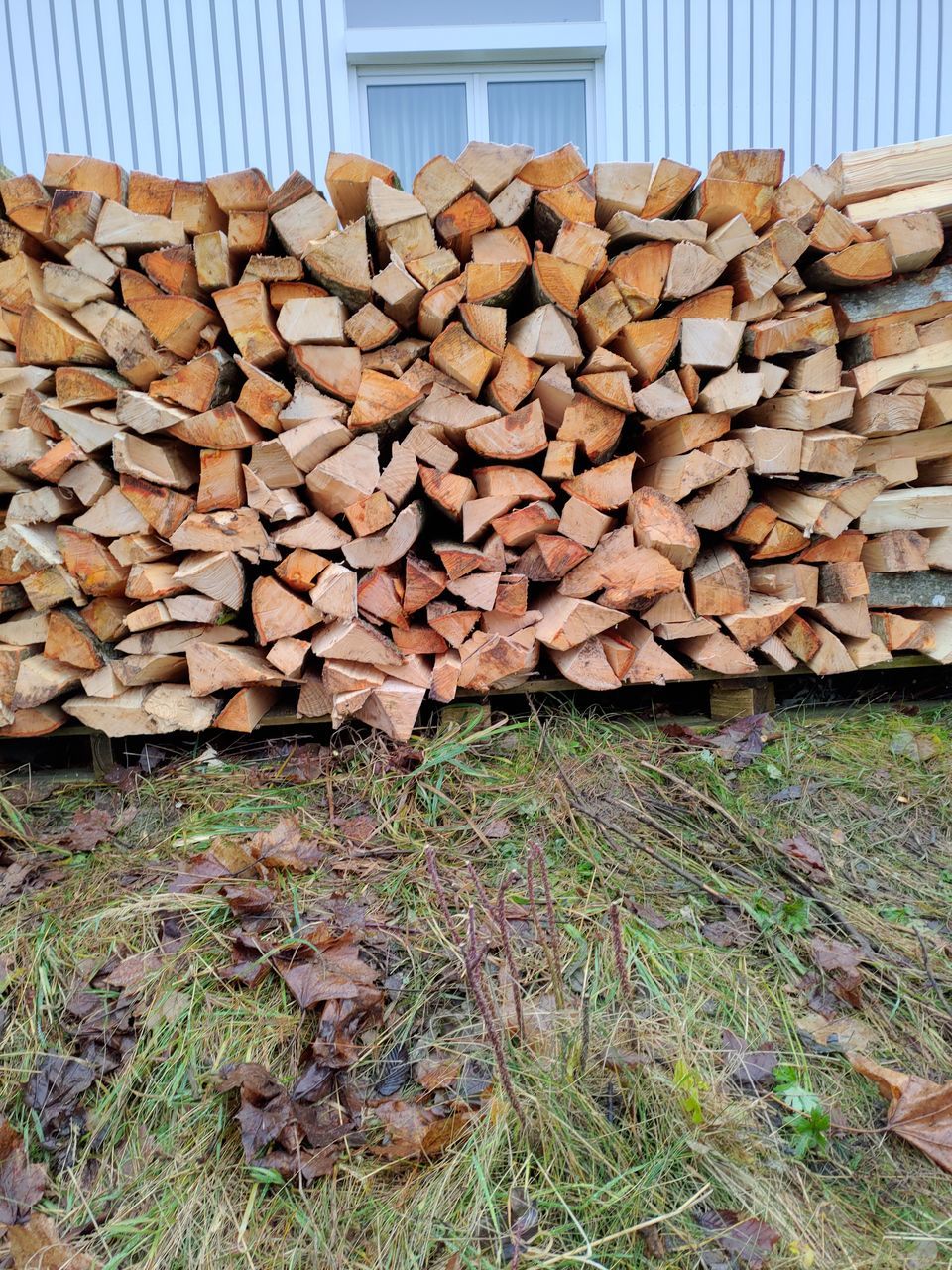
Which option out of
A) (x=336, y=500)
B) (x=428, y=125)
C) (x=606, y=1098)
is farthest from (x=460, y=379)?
(x=428, y=125)

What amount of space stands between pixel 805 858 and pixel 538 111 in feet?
15.4

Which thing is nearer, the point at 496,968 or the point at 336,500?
the point at 496,968

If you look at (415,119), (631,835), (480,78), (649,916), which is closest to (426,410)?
(631,835)

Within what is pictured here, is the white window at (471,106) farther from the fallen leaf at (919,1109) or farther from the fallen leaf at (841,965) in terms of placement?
the fallen leaf at (919,1109)

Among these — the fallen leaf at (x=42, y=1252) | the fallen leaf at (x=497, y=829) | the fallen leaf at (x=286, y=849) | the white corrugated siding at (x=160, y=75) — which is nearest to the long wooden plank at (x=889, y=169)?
the fallen leaf at (x=497, y=829)

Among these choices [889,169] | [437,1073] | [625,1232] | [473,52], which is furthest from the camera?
Answer: [473,52]

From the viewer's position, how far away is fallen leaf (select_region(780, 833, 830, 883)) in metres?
1.64

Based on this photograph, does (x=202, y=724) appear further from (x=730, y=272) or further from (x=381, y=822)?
(x=730, y=272)

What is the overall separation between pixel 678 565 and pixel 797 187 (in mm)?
1071

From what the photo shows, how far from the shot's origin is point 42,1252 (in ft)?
3.24

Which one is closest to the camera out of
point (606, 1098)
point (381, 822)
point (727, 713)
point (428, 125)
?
point (606, 1098)

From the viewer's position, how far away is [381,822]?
1.82 metres

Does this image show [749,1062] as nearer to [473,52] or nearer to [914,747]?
[914,747]

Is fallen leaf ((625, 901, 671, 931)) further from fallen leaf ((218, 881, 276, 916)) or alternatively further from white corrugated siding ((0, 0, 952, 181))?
white corrugated siding ((0, 0, 952, 181))
